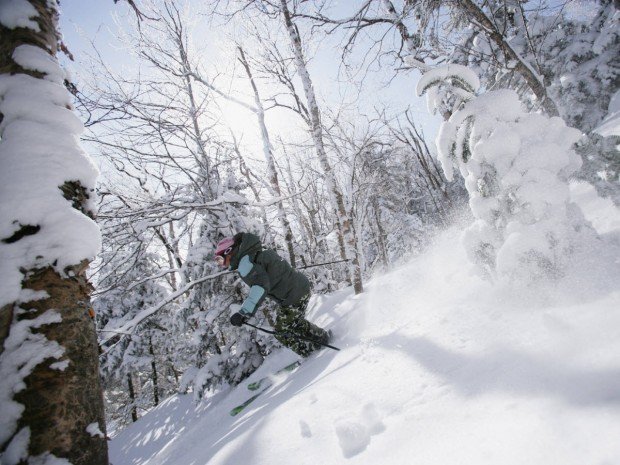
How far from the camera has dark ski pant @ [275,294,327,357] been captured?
5090 millimetres

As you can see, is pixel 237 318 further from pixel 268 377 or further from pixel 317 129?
pixel 317 129

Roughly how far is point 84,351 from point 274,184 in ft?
29.5

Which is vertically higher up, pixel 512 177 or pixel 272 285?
pixel 512 177

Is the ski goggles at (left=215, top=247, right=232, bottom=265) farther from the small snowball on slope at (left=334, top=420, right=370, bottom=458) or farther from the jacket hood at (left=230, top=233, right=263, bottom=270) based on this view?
the small snowball on slope at (left=334, top=420, right=370, bottom=458)

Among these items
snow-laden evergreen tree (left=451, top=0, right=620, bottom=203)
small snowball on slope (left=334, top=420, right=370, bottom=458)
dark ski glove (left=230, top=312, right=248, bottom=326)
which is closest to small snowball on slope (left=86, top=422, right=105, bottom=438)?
small snowball on slope (left=334, top=420, right=370, bottom=458)

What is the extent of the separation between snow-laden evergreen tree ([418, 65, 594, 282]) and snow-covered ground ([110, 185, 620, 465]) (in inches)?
10.0

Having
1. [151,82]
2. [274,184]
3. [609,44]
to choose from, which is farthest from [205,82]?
[609,44]

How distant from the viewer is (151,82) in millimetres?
6238

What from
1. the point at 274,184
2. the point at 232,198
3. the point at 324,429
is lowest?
the point at 324,429

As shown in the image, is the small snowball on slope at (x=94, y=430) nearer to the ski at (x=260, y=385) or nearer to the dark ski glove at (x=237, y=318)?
the dark ski glove at (x=237, y=318)

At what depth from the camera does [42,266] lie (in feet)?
5.57

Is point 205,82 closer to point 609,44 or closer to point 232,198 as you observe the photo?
point 232,198

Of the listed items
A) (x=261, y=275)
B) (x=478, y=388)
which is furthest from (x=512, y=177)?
(x=261, y=275)

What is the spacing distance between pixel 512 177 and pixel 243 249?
11.5 feet
